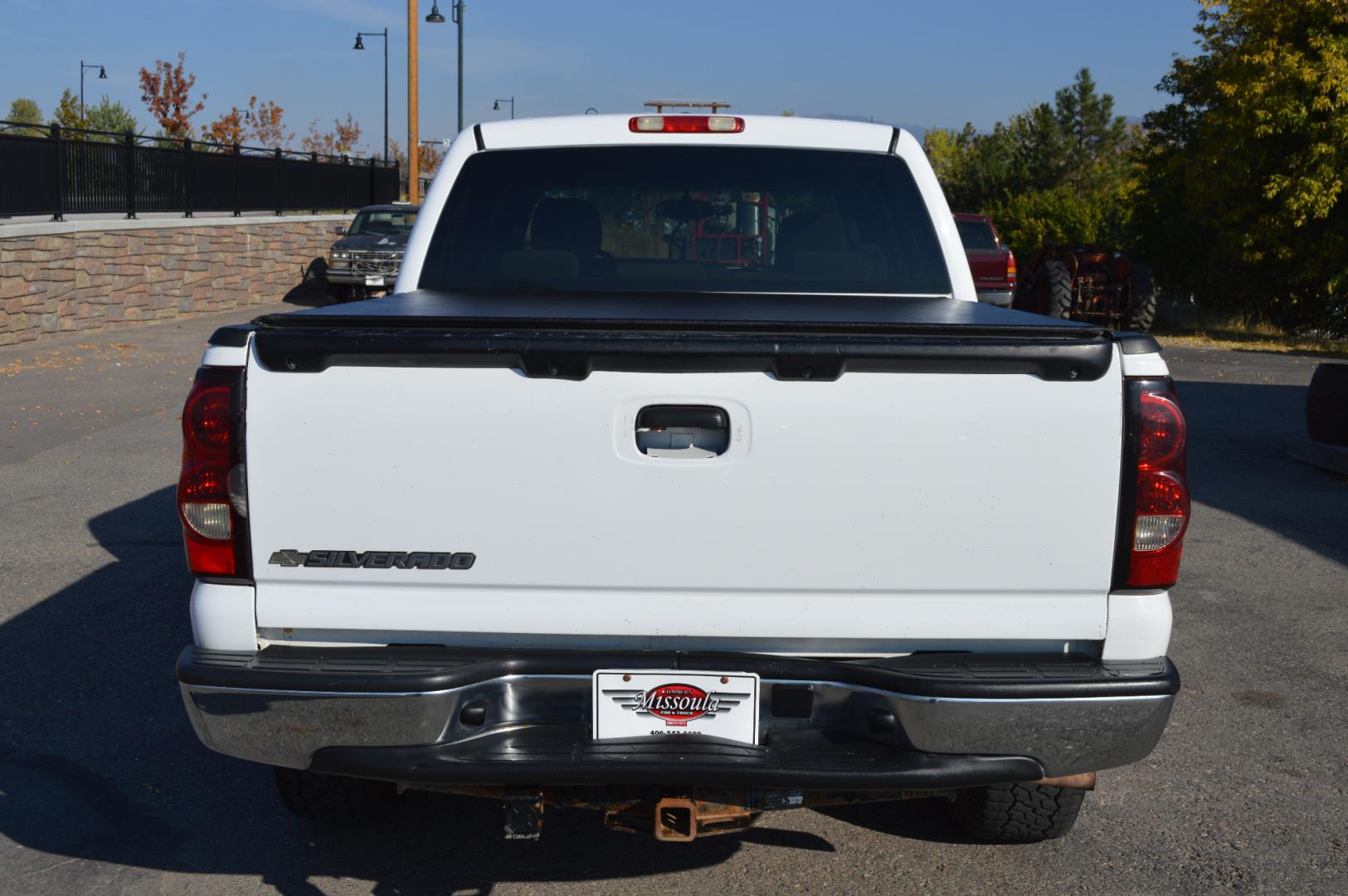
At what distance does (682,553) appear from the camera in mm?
3031

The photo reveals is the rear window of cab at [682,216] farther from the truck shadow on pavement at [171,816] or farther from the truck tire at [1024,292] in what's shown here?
the truck tire at [1024,292]

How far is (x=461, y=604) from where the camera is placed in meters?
3.05

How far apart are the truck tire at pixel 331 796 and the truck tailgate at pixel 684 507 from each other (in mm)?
898

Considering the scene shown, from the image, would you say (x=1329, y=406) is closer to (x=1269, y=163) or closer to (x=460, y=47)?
(x=1269, y=163)

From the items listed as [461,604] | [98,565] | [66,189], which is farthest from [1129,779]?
[66,189]

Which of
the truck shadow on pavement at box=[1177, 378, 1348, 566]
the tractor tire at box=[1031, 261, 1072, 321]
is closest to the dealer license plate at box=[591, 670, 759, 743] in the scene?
the truck shadow on pavement at box=[1177, 378, 1348, 566]

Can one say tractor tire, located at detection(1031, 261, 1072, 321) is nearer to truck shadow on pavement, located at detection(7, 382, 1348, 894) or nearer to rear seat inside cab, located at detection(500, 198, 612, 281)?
rear seat inside cab, located at detection(500, 198, 612, 281)

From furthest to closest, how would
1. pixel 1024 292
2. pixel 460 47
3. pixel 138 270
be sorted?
pixel 460 47, pixel 1024 292, pixel 138 270

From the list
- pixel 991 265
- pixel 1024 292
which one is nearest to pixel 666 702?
pixel 991 265

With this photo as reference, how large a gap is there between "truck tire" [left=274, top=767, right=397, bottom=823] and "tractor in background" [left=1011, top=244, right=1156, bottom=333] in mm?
18460

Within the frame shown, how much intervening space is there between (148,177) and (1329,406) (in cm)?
1731

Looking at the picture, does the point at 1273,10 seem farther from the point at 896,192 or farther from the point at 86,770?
the point at 86,770

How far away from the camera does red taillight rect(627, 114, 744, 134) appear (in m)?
4.96

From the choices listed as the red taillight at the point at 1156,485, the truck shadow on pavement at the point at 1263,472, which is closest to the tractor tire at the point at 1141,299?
the truck shadow on pavement at the point at 1263,472
